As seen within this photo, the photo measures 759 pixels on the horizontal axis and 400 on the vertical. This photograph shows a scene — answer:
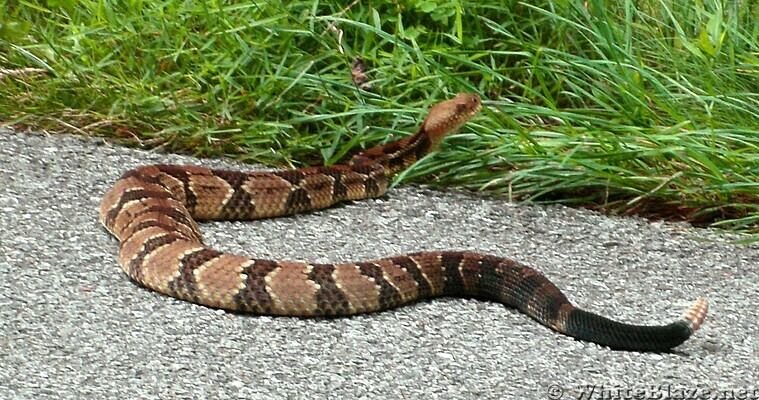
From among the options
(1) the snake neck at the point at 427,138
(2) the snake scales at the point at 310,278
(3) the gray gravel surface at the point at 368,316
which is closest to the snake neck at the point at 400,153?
(1) the snake neck at the point at 427,138

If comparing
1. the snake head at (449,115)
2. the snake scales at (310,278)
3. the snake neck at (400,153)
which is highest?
the snake head at (449,115)

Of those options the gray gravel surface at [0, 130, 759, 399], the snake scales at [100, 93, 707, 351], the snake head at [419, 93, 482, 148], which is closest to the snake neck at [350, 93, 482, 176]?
the snake head at [419, 93, 482, 148]

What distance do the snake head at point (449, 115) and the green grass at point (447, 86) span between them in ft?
0.41

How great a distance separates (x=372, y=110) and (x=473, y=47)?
36.3 inches

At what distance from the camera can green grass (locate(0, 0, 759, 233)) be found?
6297 millimetres

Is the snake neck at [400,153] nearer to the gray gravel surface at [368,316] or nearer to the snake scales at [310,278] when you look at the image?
the gray gravel surface at [368,316]

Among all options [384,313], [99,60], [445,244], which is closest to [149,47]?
[99,60]

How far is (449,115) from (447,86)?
548 millimetres

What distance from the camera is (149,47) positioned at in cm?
734

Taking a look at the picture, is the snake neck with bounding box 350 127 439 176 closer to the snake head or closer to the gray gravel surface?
the snake head

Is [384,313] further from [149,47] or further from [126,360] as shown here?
[149,47]

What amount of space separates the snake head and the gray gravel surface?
353mm

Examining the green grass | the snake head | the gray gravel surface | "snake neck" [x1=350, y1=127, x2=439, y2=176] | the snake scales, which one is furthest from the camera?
"snake neck" [x1=350, y1=127, x2=439, y2=176]

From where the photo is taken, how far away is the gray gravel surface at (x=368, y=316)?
13.6 ft
